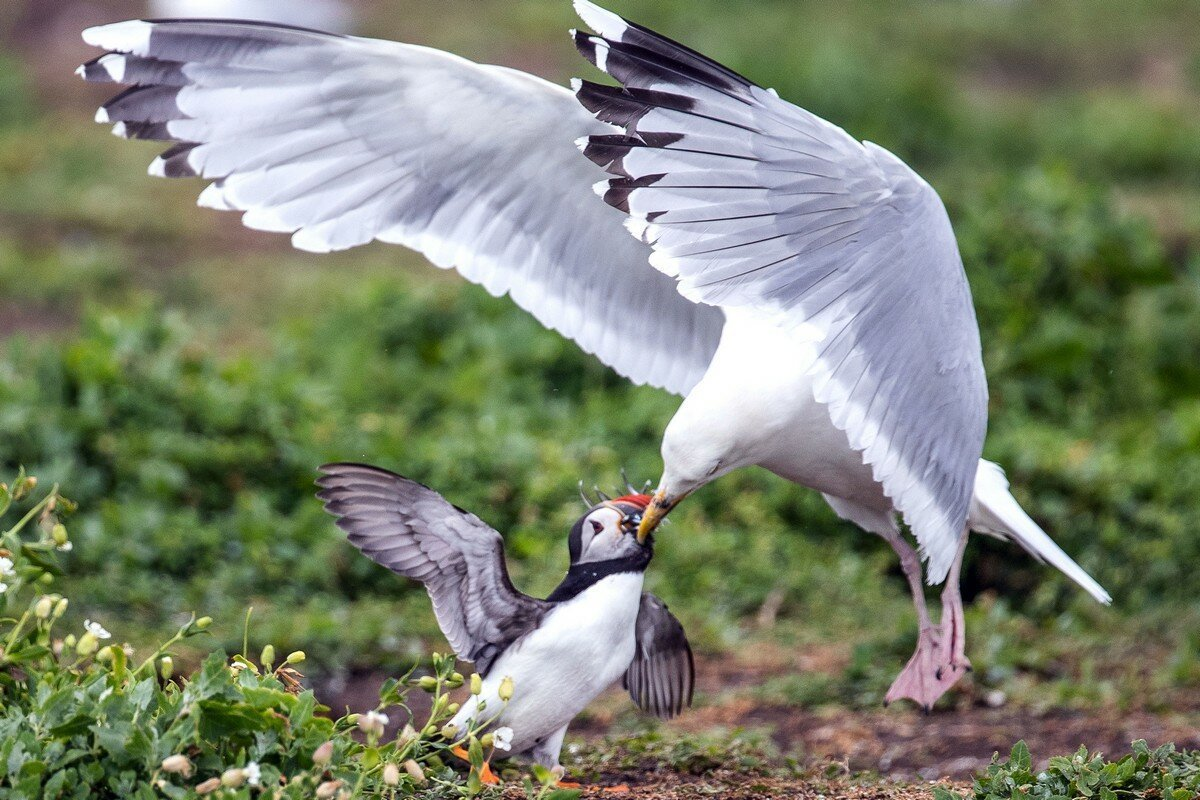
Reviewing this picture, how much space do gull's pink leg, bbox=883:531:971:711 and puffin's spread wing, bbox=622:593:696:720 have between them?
70 cm

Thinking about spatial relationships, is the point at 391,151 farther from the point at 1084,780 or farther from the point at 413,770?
the point at 1084,780

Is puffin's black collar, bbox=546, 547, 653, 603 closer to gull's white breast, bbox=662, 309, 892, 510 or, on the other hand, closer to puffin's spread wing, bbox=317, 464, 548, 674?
puffin's spread wing, bbox=317, 464, 548, 674

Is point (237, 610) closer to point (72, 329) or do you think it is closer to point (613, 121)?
point (613, 121)

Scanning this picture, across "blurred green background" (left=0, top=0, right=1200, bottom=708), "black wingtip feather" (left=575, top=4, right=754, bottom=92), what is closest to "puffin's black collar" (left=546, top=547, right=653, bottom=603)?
"black wingtip feather" (left=575, top=4, right=754, bottom=92)

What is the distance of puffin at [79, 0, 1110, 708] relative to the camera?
10.3 feet

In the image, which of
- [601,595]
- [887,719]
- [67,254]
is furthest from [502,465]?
[67,254]

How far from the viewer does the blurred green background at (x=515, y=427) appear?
17.3 feet

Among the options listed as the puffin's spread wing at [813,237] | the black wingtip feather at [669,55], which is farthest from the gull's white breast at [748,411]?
the black wingtip feather at [669,55]

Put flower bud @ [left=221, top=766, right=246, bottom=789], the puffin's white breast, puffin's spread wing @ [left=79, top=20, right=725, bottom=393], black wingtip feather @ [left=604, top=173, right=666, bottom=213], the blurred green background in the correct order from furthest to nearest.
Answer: the blurred green background
puffin's spread wing @ [left=79, top=20, right=725, bottom=393]
the puffin's white breast
black wingtip feather @ [left=604, top=173, right=666, bottom=213]
flower bud @ [left=221, top=766, right=246, bottom=789]

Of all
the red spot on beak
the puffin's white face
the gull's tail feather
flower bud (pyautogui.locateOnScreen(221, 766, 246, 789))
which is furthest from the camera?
the gull's tail feather

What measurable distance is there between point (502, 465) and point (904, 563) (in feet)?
6.56

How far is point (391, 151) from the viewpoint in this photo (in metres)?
4.08

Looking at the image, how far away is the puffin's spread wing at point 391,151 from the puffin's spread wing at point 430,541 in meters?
0.87

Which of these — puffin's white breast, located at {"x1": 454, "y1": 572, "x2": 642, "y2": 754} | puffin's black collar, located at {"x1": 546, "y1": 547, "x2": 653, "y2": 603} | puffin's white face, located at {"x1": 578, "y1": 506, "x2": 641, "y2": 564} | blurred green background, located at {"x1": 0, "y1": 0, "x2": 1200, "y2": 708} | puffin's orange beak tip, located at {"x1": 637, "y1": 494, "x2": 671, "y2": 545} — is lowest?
blurred green background, located at {"x1": 0, "y1": 0, "x2": 1200, "y2": 708}
